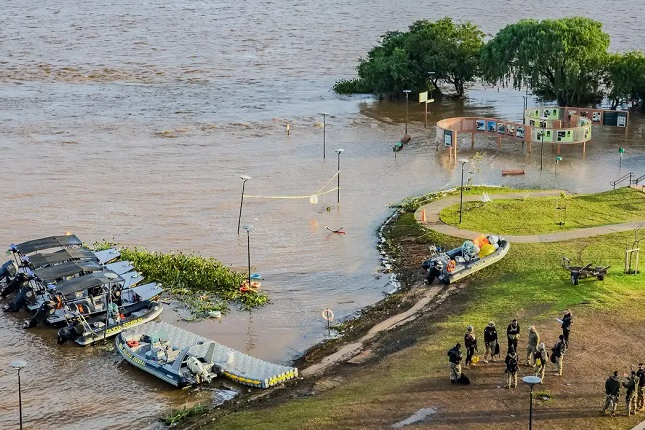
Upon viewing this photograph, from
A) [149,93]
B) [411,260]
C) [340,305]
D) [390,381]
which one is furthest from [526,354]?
[149,93]

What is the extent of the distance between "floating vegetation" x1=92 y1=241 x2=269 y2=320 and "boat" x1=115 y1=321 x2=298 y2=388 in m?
4.10

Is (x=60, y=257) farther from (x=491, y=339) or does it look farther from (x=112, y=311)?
(x=491, y=339)

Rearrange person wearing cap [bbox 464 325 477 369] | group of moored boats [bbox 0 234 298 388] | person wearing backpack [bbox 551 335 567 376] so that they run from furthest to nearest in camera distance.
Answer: group of moored boats [bbox 0 234 298 388], person wearing cap [bbox 464 325 477 369], person wearing backpack [bbox 551 335 567 376]

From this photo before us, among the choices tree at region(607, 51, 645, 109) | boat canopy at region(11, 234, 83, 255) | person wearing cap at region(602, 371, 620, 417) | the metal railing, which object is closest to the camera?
person wearing cap at region(602, 371, 620, 417)

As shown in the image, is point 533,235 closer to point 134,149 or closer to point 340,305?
point 340,305

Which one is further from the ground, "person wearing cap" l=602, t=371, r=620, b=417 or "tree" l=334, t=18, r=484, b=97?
"tree" l=334, t=18, r=484, b=97

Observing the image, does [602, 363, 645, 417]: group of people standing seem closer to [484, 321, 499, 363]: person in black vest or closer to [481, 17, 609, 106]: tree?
[484, 321, 499, 363]: person in black vest

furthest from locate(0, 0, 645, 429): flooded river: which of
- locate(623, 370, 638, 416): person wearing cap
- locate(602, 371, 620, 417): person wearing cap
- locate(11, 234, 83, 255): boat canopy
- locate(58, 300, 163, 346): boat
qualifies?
locate(623, 370, 638, 416): person wearing cap

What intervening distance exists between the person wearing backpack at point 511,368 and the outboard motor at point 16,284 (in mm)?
24231

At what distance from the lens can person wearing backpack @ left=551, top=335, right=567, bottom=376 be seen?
32750 millimetres

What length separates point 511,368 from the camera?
105 feet

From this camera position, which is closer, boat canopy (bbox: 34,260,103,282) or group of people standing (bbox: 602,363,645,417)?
group of people standing (bbox: 602,363,645,417)

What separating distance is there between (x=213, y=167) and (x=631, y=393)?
144ft

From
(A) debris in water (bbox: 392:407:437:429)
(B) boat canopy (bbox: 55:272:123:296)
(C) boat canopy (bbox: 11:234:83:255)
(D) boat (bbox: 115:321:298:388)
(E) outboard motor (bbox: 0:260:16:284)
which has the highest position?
(C) boat canopy (bbox: 11:234:83:255)
